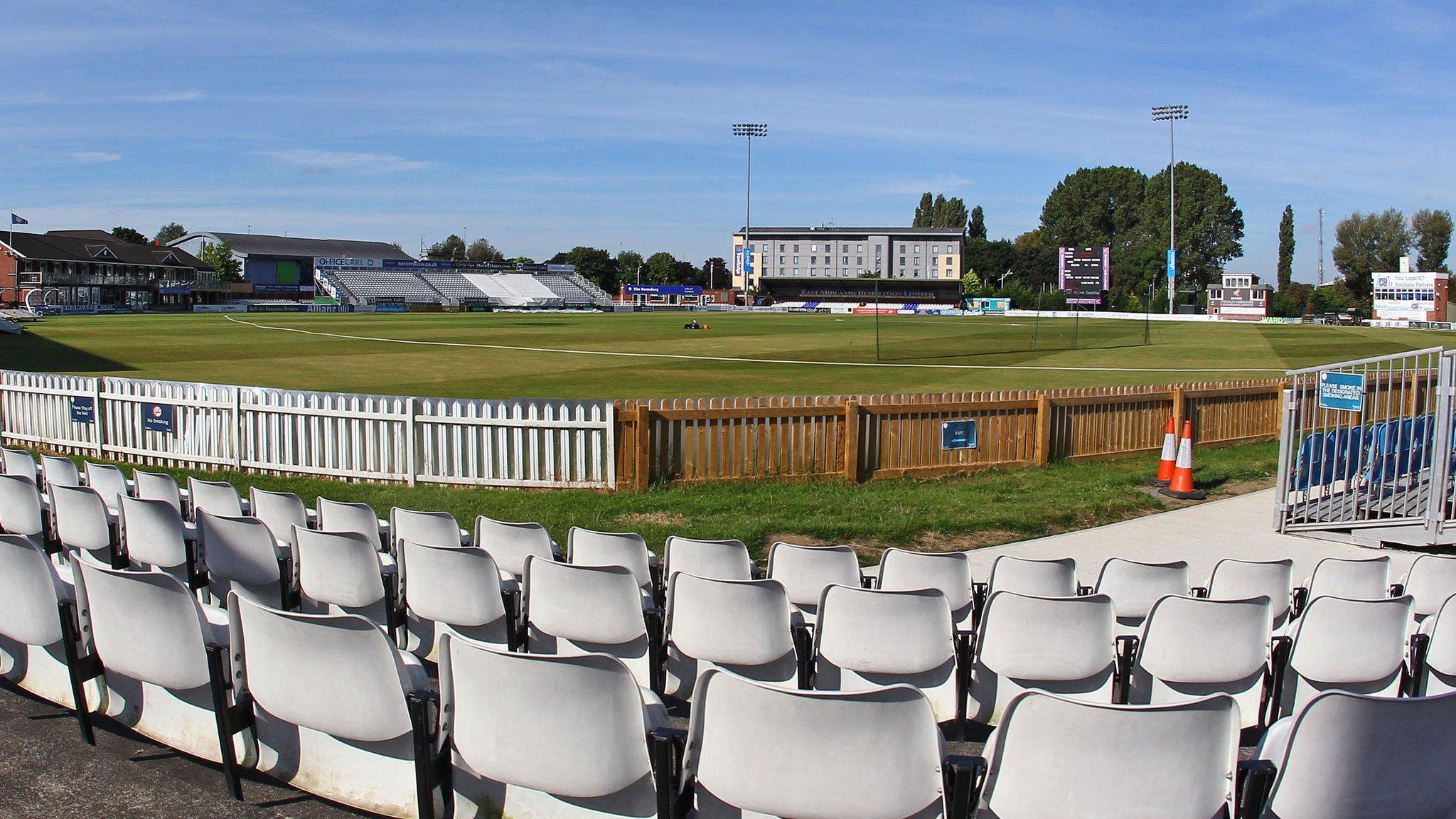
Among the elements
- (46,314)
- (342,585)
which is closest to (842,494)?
(342,585)

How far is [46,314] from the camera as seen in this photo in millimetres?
80875

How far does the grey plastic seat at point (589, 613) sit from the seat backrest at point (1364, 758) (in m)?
2.69

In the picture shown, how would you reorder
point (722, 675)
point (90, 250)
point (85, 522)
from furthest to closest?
point (90, 250) < point (85, 522) < point (722, 675)

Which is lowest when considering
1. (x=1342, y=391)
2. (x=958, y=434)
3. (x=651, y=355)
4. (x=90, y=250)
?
(x=651, y=355)

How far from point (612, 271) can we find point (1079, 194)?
7441 cm

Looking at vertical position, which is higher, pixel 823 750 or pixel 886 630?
pixel 823 750

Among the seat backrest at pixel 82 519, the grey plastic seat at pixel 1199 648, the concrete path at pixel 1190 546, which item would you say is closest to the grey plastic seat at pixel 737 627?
the grey plastic seat at pixel 1199 648

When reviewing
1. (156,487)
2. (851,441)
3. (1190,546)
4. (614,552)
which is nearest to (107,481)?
(156,487)

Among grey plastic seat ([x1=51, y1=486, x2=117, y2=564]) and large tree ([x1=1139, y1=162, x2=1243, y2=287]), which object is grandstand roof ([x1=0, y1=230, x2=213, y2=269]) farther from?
large tree ([x1=1139, y1=162, x2=1243, y2=287])

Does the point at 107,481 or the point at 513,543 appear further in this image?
the point at 107,481

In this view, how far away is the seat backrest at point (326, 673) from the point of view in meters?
3.70

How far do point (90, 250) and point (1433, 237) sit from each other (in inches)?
5863

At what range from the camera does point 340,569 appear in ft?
18.2

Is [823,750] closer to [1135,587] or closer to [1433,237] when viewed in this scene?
[1135,587]
